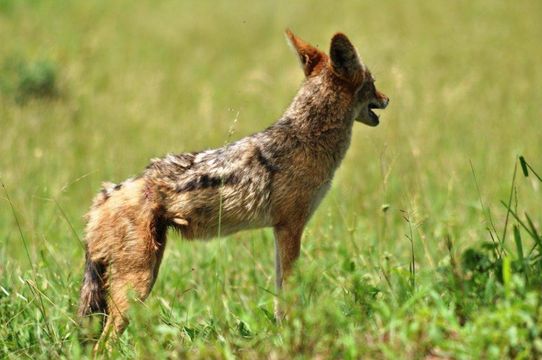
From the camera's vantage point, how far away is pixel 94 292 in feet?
16.8

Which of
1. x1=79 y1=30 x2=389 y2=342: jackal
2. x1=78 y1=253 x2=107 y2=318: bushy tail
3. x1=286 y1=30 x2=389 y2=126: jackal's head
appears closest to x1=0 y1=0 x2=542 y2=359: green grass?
x1=78 y1=253 x2=107 y2=318: bushy tail

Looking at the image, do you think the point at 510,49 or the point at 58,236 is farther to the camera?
the point at 510,49

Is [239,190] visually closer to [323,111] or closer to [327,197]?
[323,111]

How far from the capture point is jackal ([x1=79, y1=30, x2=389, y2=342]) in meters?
5.02

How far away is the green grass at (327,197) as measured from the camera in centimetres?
413

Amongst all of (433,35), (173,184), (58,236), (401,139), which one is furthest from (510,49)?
(173,184)

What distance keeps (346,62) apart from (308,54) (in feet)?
1.09

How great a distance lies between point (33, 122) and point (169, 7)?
31.1ft

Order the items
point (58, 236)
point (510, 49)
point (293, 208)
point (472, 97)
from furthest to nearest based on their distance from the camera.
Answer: point (510, 49)
point (472, 97)
point (58, 236)
point (293, 208)

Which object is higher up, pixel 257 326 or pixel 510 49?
pixel 510 49

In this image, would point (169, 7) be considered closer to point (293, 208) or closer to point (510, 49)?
point (510, 49)

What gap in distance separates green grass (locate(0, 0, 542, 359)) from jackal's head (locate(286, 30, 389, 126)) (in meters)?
0.42

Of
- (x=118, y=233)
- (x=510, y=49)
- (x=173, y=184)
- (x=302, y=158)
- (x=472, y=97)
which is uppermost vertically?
(x=510, y=49)

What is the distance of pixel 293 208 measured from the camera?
5352 millimetres
